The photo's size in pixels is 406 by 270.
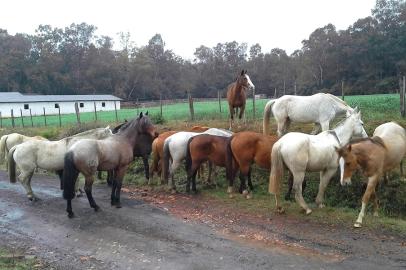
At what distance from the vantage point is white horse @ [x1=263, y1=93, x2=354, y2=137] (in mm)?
10125

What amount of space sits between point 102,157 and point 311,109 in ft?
17.9

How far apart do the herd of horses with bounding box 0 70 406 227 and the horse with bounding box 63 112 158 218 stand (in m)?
0.02

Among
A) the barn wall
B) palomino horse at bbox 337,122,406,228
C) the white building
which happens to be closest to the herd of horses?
palomino horse at bbox 337,122,406,228

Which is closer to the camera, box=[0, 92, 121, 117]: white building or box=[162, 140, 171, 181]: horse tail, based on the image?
box=[162, 140, 171, 181]: horse tail

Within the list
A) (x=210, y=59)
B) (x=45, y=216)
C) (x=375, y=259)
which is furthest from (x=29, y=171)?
(x=210, y=59)

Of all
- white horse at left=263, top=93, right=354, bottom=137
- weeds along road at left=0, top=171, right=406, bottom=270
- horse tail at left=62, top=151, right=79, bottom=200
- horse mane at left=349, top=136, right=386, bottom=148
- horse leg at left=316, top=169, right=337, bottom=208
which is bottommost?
weeds along road at left=0, top=171, right=406, bottom=270

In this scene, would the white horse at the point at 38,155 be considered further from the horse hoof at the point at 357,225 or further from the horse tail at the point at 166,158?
the horse hoof at the point at 357,225

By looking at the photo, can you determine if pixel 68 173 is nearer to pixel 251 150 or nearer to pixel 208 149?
pixel 208 149

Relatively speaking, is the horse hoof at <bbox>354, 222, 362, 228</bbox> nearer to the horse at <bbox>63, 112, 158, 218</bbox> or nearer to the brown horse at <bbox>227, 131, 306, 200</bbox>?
the brown horse at <bbox>227, 131, 306, 200</bbox>

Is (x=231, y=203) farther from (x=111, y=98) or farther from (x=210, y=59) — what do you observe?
(x=210, y=59)

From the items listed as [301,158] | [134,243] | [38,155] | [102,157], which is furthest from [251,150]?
[38,155]

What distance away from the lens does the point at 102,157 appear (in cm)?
862

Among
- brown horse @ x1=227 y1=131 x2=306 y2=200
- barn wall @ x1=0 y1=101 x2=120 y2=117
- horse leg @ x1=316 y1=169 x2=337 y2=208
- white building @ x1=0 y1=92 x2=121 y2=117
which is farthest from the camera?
white building @ x1=0 y1=92 x2=121 y2=117

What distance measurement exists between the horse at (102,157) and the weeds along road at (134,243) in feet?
1.67
